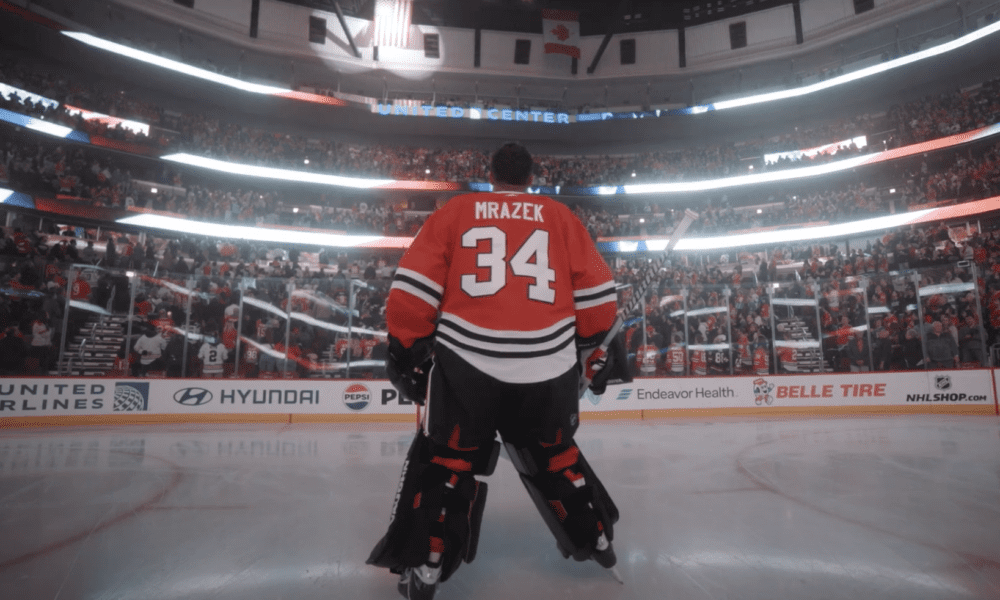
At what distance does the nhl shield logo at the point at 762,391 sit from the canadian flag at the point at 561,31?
20.9 m

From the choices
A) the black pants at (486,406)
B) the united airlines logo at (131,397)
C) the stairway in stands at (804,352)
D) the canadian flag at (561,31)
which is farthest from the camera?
the canadian flag at (561,31)

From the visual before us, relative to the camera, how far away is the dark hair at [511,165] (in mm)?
2350

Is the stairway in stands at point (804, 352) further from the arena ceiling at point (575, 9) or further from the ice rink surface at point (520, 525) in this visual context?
the arena ceiling at point (575, 9)

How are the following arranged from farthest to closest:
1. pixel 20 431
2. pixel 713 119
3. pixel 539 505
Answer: pixel 713 119
pixel 20 431
pixel 539 505

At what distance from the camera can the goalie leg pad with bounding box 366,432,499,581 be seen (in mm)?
1953

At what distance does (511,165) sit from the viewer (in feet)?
7.70

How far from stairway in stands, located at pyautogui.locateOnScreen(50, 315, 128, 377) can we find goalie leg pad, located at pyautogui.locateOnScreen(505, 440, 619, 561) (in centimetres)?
866

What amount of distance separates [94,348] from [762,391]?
11.9 metres

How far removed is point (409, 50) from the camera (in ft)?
84.9

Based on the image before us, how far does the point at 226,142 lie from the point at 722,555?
25.6 m

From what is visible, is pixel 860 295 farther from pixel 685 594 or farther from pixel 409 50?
pixel 409 50

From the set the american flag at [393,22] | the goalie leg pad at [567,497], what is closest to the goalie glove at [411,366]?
the goalie leg pad at [567,497]

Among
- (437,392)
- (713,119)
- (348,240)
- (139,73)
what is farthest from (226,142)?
(437,392)

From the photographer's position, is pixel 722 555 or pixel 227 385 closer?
pixel 722 555
